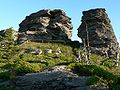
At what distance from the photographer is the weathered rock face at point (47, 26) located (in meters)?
114

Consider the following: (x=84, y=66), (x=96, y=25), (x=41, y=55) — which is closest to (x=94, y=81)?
(x=84, y=66)

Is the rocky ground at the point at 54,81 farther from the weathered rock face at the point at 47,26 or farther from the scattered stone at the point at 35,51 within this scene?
the weathered rock face at the point at 47,26

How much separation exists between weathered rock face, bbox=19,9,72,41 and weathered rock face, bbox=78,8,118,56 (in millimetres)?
6394

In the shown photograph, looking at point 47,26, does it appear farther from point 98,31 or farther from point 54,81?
point 54,81

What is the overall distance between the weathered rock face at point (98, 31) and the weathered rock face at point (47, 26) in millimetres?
6394

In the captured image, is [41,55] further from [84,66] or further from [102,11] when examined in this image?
[84,66]

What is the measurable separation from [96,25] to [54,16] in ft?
53.7

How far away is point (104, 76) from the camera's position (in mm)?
27375

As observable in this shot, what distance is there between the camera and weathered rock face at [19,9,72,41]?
11375cm

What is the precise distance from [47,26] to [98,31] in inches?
698

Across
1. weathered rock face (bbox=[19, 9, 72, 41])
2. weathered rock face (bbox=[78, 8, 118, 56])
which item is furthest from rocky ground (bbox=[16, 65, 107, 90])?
weathered rock face (bbox=[19, 9, 72, 41])

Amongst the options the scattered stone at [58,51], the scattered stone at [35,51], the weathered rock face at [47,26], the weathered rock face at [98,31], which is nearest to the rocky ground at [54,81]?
the scattered stone at [35,51]

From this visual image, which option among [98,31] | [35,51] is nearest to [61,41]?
[98,31]

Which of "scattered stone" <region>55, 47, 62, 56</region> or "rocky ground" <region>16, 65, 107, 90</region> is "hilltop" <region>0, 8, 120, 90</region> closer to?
"scattered stone" <region>55, 47, 62, 56</region>
